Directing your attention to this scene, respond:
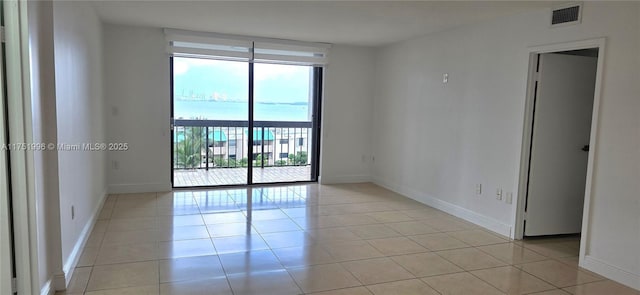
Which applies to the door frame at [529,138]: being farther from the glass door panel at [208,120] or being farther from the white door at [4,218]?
the white door at [4,218]

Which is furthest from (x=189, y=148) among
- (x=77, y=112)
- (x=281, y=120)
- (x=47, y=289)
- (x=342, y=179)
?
(x=47, y=289)

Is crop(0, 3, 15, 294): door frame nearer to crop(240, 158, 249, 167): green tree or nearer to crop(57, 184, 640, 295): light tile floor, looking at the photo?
crop(57, 184, 640, 295): light tile floor

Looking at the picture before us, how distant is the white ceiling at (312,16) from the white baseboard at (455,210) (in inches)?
81.0

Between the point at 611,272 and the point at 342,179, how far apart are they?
12.9 ft

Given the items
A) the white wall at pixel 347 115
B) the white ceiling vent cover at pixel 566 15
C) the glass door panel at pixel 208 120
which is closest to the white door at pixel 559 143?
the white ceiling vent cover at pixel 566 15

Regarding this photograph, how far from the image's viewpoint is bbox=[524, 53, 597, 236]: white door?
3842 mm

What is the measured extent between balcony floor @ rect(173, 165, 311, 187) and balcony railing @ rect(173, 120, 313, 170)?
0.26ft

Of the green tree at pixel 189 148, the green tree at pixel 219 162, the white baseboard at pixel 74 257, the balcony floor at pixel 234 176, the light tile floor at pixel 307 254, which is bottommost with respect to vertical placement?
the light tile floor at pixel 307 254

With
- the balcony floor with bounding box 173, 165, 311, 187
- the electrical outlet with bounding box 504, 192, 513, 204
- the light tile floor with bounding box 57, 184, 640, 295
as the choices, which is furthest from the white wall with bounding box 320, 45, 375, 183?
the electrical outlet with bounding box 504, 192, 513, 204

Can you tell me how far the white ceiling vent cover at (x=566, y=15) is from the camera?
332cm

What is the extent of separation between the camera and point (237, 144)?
256 inches

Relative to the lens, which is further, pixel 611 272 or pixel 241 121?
pixel 241 121

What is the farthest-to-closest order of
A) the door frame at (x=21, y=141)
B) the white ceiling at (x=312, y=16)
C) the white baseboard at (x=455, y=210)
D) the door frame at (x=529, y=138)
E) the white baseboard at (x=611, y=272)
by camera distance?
1. the white baseboard at (x=455, y=210)
2. the white ceiling at (x=312, y=16)
3. the door frame at (x=529, y=138)
4. the white baseboard at (x=611, y=272)
5. the door frame at (x=21, y=141)

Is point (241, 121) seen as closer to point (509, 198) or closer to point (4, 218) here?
point (509, 198)
